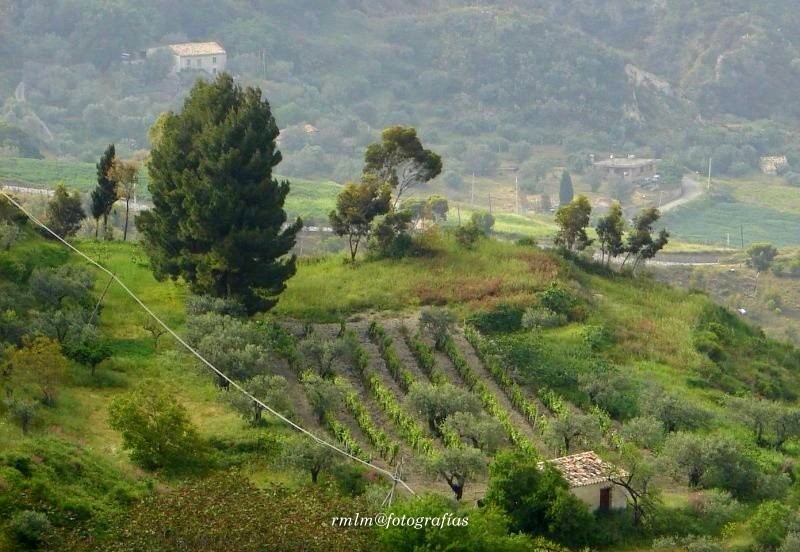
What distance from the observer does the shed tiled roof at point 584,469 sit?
31.3 meters

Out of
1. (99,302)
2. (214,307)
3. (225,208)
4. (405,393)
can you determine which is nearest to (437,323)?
(405,393)

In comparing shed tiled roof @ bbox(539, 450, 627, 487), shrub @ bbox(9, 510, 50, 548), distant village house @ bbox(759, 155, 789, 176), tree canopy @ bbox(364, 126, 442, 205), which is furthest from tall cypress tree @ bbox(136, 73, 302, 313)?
distant village house @ bbox(759, 155, 789, 176)

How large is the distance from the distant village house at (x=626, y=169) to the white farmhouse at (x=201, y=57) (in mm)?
35715

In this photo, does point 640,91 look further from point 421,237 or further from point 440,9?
point 421,237

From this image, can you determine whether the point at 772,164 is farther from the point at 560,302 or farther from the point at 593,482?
the point at 593,482

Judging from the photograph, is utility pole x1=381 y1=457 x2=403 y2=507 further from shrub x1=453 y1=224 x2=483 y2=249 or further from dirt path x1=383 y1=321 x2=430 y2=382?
shrub x1=453 y1=224 x2=483 y2=249

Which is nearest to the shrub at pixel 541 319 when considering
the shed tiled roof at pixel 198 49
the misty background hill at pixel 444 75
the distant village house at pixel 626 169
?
the misty background hill at pixel 444 75

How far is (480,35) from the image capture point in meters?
161

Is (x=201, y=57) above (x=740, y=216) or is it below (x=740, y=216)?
above

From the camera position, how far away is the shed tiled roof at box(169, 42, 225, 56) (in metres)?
137

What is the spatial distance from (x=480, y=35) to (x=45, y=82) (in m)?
47.9

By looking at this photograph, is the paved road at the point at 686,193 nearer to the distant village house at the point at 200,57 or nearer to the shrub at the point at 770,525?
the distant village house at the point at 200,57

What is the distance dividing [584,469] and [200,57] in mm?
110791

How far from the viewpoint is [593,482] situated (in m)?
31.4
